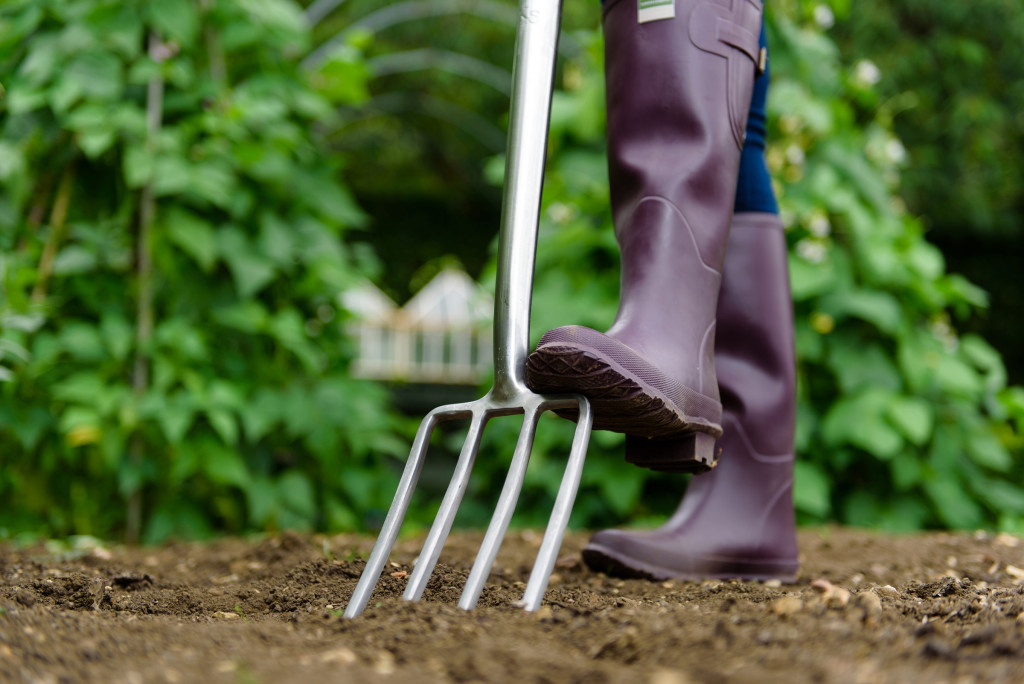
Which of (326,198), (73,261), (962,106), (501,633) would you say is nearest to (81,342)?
(73,261)

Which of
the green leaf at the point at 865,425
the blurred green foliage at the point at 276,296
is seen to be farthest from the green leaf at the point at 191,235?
the green leaf at the point at 865,425

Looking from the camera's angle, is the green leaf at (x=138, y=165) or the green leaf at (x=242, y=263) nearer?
the green leaf at (x=138, y=165)

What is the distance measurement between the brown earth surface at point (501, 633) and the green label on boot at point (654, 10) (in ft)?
2.38

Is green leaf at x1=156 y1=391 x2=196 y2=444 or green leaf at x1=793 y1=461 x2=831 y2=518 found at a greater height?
green leaf at x1=156 y1=391 x2=196 y2=444

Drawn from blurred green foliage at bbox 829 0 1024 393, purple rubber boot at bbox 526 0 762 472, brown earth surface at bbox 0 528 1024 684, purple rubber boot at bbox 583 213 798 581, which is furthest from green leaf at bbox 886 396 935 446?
blurred green foliage at bbox 829 0 1024 393

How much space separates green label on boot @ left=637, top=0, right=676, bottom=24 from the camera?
114 centimetres

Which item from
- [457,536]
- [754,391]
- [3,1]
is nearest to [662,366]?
[754,391]

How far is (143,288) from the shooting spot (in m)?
2.30

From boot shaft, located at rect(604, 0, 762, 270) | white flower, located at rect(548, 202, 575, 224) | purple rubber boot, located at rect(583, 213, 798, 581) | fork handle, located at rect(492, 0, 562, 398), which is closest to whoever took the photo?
fork handle, located at rect(492, 0, 562, 398)

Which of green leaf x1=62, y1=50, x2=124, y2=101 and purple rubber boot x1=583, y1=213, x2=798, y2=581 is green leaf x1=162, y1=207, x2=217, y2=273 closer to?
green leaf x1=62, y1=50, x2=124, y2=101

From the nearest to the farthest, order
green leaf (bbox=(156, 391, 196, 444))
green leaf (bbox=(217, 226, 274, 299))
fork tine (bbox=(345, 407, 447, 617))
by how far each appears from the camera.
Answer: fork tine (bbox=(345, 407, 447, 617)) < green leaf (bbox=(156, 391, 196, 444)) < green leaf (bbox=(217, 226, 274, 299))

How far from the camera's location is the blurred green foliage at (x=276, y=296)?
7.16 feet

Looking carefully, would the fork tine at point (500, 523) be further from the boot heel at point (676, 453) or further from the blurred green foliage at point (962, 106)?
the blurred green foliage at point (962, 106)

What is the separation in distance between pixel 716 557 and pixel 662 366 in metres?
0.42
